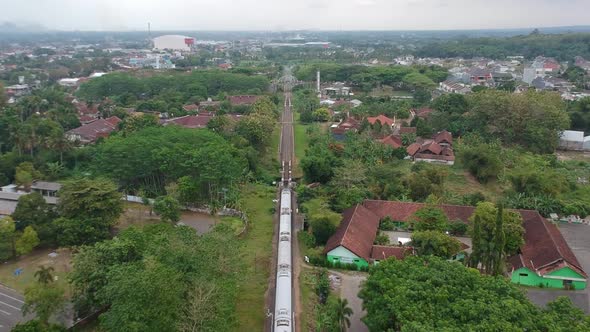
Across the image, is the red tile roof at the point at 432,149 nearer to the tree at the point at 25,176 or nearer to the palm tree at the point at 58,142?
the palm tree at the point at 58,142

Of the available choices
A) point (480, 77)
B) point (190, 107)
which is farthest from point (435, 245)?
point (480, 77)

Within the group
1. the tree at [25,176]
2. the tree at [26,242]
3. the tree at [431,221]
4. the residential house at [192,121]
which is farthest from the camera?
the residential house at [192,121]

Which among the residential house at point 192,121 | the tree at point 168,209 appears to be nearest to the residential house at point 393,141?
the residential house at point 192,121

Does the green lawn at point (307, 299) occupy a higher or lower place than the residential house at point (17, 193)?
lower

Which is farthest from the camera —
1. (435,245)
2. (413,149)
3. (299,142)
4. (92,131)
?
(299,142)

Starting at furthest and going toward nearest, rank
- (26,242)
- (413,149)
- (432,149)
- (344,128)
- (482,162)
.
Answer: (344,128) → (413,149) → (432,149) → (482,162) → (26,242)

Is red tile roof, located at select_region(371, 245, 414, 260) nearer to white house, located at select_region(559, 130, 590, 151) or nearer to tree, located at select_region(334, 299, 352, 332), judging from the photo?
tree, located at select_region(334, 299, 352, 332)

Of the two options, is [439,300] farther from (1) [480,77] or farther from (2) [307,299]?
(1) [480,77]
